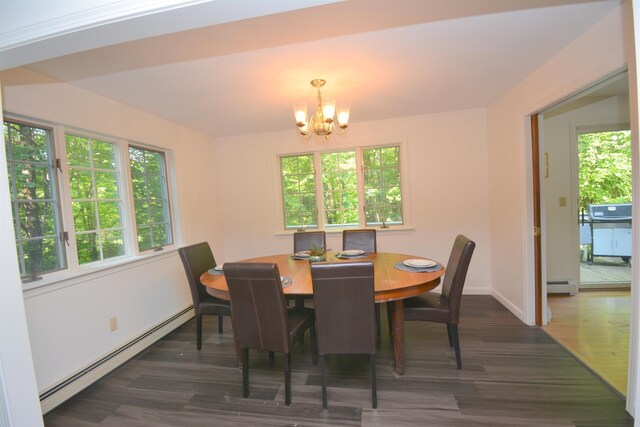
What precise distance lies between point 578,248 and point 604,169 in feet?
10.2

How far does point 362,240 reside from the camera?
3084 millimetres

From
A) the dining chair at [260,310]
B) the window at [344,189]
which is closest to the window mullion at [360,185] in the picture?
the window at [344,189]

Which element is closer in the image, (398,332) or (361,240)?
(398,332)

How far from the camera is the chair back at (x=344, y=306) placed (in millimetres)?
1619

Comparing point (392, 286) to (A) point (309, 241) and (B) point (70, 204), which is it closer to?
(A) point (309, 241)

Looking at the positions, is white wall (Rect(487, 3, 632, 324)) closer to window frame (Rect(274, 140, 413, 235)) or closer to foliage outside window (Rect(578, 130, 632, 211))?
window frame (Rect(274, 140, 413, 235))

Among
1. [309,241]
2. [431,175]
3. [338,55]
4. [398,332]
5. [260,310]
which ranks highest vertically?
[338,55]

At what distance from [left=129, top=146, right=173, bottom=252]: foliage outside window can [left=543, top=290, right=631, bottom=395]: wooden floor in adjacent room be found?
394cm

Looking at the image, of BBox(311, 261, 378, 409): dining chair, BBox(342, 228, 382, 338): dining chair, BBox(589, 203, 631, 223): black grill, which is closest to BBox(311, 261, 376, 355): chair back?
BBox(311, 261, 378, 409): dining chair

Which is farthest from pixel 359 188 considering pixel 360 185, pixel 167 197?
pixel 167 197

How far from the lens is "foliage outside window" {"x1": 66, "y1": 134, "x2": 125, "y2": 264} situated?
2.29 meters

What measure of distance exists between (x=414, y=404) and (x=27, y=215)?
285cm

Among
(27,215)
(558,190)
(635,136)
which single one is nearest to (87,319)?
(27,215)

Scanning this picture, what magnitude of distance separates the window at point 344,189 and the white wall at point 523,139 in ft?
3.70
